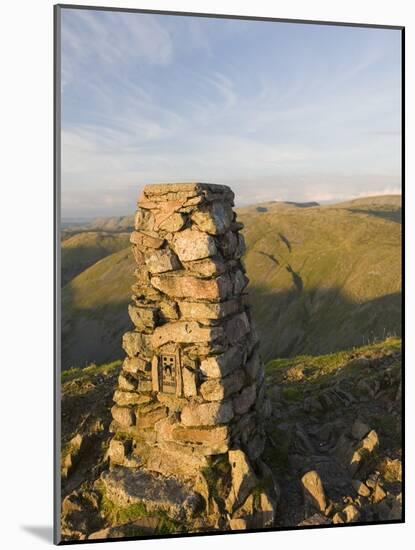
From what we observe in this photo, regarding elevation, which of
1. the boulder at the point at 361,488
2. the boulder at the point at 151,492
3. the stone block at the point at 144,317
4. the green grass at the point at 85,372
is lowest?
the boulder at the point at 361,488

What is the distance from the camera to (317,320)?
28047mm

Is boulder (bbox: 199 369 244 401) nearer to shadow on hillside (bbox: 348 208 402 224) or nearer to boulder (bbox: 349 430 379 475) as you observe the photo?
boulder (bbox: 349 430 379 475)

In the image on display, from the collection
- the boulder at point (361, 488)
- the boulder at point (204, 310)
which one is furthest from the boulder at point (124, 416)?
the boulder at point (361, 488)

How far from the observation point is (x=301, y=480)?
308 inches

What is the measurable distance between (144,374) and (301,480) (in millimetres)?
2910

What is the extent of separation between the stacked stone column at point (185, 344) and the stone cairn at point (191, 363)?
15 mm

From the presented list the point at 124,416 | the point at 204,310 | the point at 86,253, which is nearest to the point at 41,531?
the point at 124,416

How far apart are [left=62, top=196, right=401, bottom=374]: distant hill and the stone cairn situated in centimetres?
1254

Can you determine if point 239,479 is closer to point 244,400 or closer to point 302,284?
point 244,400

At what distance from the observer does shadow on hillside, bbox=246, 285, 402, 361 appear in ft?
78.9

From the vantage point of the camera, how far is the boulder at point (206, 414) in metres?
7.06

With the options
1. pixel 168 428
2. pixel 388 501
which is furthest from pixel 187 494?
pixel 388 501

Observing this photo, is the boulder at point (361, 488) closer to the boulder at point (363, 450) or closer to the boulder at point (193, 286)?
the boulder at point (363, 450)

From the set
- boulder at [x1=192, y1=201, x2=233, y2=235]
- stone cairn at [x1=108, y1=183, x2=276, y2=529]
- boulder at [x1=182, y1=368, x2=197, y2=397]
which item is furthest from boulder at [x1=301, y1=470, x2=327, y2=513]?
boulder at [x1=192, y1=201, x2=233, y2=235]
